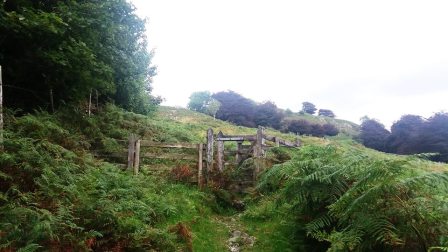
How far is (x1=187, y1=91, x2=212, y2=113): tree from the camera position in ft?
236

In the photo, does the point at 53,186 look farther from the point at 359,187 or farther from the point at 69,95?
the point at 69,95

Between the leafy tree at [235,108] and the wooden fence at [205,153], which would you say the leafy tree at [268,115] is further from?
the wooden fence at [205,153]

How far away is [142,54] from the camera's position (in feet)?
72.1

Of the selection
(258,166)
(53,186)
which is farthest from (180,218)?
(258,166)

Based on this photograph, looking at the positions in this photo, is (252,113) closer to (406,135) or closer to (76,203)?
(406,135)

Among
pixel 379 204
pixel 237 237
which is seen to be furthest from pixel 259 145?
pixel 379 204

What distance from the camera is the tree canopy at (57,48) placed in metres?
11.3

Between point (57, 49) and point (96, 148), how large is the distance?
14.5 feet

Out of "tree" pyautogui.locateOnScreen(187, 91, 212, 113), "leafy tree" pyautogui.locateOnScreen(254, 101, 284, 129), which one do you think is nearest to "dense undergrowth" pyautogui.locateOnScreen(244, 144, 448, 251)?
"leafy tree" pyautogui.locateOnScreen(254, 101, 284, 129)

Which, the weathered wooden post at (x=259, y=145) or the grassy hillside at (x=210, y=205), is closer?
the grassy hillside at (x=210, y=205)

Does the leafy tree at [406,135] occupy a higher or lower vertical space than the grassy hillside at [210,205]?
higher

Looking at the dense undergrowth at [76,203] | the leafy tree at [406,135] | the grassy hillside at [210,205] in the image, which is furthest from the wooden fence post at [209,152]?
the leafy tree at [406,135]

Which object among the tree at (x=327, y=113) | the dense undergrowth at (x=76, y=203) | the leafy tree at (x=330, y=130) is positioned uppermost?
the tree at (x=327, y=113)

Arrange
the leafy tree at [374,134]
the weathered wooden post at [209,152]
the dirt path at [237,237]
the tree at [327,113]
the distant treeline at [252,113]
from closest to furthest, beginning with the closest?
the dirt path at [237,237] → the weathered wooden post at [209,152] → the leafy tree at [374,134] → the distant treeline at [252,113] → the tree at [327,113]
